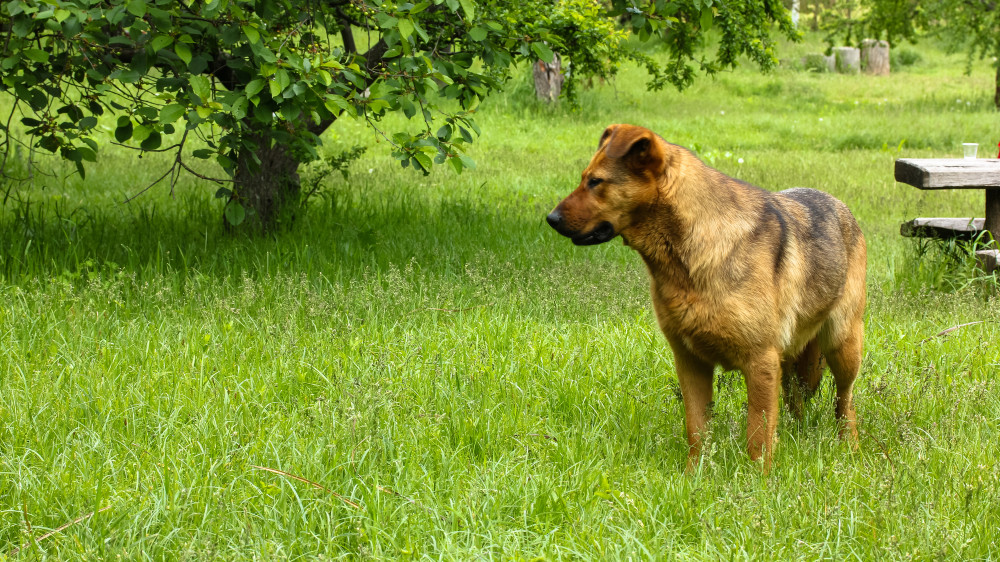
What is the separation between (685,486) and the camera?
3.13m

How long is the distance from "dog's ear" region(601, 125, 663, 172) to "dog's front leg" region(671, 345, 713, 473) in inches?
31.0

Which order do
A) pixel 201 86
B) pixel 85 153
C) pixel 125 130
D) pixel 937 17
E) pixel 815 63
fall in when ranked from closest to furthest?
1. pixel 201 86
2. pixel 125 130
3. pixel 85 153
4. pixel 937 17
5. pixel 815 63

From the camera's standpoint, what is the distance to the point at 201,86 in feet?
14.4

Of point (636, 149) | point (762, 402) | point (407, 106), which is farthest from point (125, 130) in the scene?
point (762, 402)

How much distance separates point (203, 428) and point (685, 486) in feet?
6.35

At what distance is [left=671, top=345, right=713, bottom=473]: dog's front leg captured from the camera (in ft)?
11.6

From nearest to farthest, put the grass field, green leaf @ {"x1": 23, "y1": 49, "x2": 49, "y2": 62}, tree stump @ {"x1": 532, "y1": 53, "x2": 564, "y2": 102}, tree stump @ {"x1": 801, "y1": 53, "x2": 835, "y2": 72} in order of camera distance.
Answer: the grass field → green leaf @ {"x1": 23, "y1": 49, "x2": 49, "y2": 62} → tree stump @ {"x1": 532, "y1": 53, "x2": 564, "y2": 102} → tree stump @ {"x1": 801, "y1": 53, "x2": 835, "y2": 72}

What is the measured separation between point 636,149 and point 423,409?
146cm

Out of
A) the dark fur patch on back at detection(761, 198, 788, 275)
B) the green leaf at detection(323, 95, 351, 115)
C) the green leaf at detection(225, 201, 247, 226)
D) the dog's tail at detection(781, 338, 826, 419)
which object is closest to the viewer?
the dark fur patch on back at detection(761, 198, 788, 275)

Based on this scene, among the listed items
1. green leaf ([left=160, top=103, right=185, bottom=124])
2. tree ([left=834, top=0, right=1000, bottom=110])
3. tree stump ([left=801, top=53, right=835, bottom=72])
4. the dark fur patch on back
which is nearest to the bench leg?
the dark fur patch on back

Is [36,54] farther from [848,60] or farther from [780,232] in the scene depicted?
[848,60]

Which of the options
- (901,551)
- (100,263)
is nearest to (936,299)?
(901,551)

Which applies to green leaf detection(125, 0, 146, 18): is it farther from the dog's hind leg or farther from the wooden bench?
the wooden bench

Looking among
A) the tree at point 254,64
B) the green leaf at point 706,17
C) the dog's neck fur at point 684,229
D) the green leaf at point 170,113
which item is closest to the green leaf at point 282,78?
the tree at point 254,64
